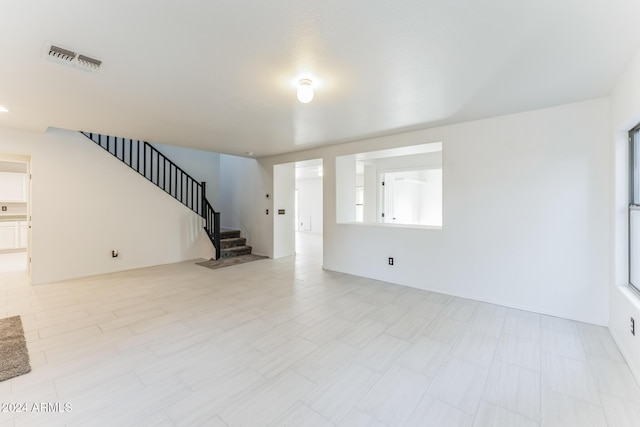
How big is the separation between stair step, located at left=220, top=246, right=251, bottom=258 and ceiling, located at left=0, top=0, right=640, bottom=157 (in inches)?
140

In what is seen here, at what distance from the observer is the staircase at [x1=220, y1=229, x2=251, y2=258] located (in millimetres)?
6539

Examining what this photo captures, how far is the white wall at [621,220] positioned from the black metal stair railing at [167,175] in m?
6.23

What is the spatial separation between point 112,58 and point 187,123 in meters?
1.71

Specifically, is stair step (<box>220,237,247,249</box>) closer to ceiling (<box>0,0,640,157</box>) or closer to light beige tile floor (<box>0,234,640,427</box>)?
light beige tile floor (<box>0,234,640,427</box>)

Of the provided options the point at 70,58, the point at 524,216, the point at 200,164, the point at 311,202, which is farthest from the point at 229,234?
the point at 524,216

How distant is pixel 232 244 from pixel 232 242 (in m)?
0.05

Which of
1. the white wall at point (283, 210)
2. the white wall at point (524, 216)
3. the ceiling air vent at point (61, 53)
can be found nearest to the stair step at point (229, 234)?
the white wall at point (283, 210)

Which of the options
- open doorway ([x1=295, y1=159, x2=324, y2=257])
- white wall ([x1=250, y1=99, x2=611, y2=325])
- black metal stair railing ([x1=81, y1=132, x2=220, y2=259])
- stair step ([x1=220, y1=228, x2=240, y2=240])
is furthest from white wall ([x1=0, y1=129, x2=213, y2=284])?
open doorway ([x1=295, y1=159, x2=324, y2=257])

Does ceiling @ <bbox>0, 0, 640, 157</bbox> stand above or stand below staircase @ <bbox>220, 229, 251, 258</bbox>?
above

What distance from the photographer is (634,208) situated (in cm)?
247

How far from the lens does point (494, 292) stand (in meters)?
3.56

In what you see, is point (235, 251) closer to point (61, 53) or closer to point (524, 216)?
point (61, 53)

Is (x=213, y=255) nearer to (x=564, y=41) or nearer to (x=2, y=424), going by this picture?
(x=2, y=424)

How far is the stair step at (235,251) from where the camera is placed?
6.45m
